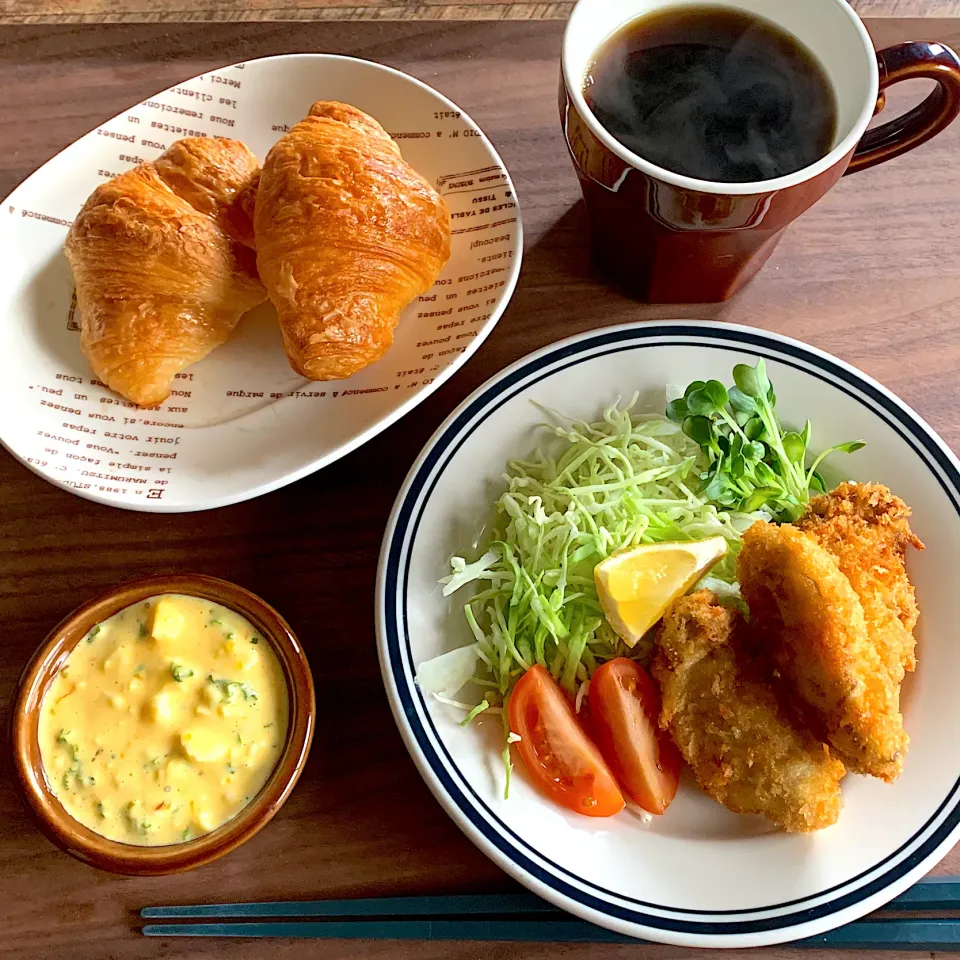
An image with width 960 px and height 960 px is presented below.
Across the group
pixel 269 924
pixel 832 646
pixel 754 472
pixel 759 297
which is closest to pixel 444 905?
pixel 269 924

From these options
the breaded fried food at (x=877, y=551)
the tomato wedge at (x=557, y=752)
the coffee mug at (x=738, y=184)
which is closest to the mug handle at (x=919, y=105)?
the coffee mug at (x=738, y=184)

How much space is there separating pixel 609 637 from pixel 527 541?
0.20 meters

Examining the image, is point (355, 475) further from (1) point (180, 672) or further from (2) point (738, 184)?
(2) point (738, 184)

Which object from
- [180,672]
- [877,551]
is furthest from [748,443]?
[180,672]

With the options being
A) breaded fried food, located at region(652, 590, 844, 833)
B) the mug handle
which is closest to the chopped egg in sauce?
breaded fried food, located at region(652, 590, 844, 833)

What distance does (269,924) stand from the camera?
49.6 inches

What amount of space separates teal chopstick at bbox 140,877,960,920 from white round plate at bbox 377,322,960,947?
12cm

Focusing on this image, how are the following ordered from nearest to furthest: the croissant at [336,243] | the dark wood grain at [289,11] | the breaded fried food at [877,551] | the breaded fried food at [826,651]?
the breaded fried food at [826,651]
the breaded fried food at [877,551]
the croissant at [336,243]
the dark wood grain at [289,11]

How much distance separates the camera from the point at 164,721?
1.24 metres

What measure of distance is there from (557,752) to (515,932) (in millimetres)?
250

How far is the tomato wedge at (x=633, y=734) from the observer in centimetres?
127

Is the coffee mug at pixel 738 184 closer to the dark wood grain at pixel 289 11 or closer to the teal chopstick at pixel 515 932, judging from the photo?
the dark wood grain at pixel 289 11

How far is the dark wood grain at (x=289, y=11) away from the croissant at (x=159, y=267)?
1.70 ft

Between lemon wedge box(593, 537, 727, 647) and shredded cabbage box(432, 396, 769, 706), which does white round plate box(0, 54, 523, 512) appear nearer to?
shredded cabbage box(432, 396, 769, 706)
